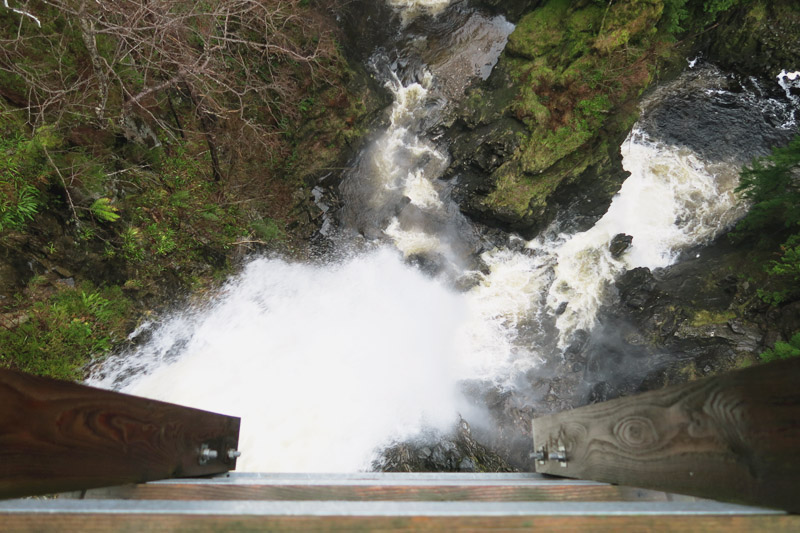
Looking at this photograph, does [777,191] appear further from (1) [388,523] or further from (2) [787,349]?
(1) [388,523]

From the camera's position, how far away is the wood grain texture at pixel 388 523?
699mm

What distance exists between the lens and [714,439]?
89 cm

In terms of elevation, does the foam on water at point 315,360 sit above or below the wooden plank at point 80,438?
above

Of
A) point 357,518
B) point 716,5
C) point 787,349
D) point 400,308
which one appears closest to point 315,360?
point 400,308

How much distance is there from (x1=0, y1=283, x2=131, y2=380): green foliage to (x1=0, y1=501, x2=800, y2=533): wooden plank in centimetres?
600

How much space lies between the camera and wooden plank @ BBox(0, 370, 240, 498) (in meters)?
0.80

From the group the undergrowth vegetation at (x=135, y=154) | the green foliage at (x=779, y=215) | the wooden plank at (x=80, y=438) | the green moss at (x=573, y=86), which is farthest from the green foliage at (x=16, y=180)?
the green foliage at (x=779, y=215)

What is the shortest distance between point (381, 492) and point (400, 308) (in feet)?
21.3

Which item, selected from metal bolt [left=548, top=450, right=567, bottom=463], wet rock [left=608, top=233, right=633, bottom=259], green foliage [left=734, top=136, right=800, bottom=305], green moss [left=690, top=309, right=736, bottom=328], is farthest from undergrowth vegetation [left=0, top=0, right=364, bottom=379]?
green foliage [left=734, top=136, right=800, bottom=305]

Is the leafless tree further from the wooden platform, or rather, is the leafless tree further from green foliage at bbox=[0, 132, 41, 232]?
the wooden platform

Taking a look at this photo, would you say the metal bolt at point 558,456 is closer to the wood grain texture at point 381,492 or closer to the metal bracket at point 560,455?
the metal bracket at point 560,455

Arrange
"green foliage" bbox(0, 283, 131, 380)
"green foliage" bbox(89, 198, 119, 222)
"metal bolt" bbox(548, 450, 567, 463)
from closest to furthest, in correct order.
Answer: "metal bolt" bbox(548, 450, 567, 463) → "green foliage" bbox(0, 283, 131, 380) → "green foliage" bbox(89, 198, 119, 222)

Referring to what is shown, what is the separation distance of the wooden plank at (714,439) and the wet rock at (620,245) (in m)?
8.24

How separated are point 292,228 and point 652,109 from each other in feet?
32.4
